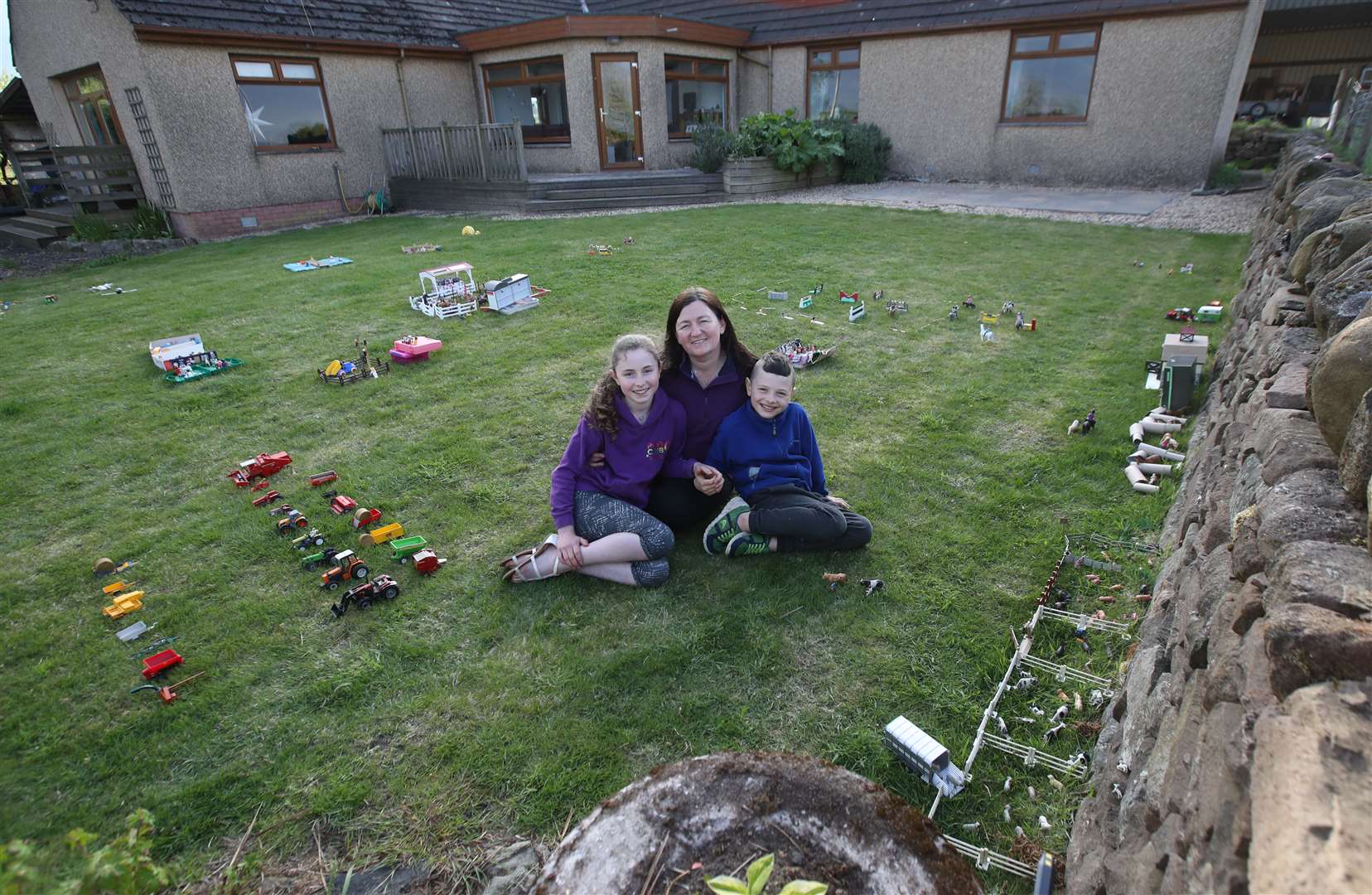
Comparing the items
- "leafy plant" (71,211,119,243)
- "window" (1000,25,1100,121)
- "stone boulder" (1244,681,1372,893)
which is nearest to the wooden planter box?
"window" (1000,25,1100,121)

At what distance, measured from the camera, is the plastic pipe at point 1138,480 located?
4.04 m

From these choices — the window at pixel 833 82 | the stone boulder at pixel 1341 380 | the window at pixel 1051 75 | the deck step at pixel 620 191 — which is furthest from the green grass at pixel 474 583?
the window at pixel 833 82

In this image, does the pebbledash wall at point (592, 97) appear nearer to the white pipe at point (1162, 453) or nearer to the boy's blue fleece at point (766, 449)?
the white pipe at point (1162, 453)

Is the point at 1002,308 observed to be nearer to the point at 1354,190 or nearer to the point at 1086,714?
the point at 1354,190

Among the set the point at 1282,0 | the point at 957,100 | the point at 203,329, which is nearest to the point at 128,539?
the point at 203,329

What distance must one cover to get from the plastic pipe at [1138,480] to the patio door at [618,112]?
14698 millimetres

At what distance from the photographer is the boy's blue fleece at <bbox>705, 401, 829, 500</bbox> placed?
360cm

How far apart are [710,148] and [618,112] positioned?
2.34 m

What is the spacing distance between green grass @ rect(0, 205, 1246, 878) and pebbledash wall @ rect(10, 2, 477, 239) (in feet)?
23.1

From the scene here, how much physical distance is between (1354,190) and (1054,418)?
7.86 feet

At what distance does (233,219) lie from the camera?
1364 centimetres

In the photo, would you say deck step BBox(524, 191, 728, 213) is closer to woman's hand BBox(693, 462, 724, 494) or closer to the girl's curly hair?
the girl's curly hair

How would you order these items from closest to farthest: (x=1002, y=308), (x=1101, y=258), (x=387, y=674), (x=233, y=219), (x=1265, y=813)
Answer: (x=1265, y=813) < (x=387, y=674) < (x=1002, y=308) < (x=1101, y=258) < (x=233, y=219)

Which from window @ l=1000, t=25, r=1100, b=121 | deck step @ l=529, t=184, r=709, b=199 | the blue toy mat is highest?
window @ l=1000, t=25, r=1100, b=121
